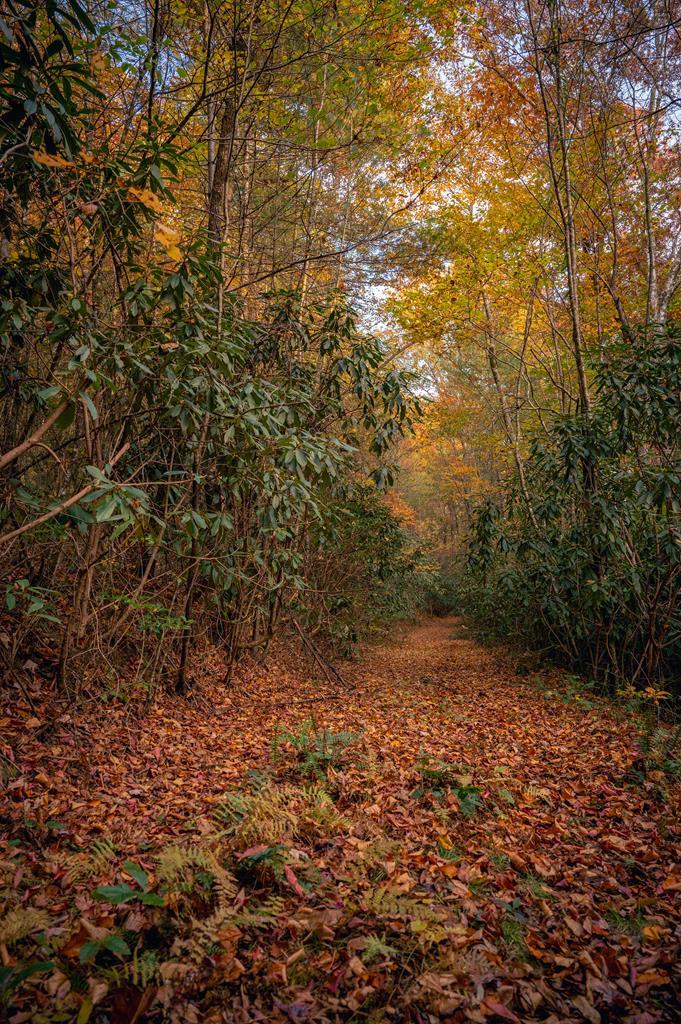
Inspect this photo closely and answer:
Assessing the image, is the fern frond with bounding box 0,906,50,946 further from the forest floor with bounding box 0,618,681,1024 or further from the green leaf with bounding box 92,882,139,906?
the green leaf with bounding box 92,882,139,906

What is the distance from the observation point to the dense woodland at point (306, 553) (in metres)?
2.19

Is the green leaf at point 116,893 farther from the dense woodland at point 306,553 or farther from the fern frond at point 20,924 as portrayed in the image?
the fern frond at point 20,924

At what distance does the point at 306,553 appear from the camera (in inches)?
339

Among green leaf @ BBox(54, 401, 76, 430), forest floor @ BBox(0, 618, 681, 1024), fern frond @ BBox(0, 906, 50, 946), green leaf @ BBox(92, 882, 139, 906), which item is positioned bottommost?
forest floor @ BBox(0, 618, 681, 1024)

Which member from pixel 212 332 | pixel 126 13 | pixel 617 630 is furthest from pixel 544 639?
pixel 126 13

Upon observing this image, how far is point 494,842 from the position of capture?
309 centimetres

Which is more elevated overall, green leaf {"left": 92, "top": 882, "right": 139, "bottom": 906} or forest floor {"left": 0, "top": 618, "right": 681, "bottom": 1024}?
green leaf {"left": 92, "top": 882, "right": 139, "bottom": 906}

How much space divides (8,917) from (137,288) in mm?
3807

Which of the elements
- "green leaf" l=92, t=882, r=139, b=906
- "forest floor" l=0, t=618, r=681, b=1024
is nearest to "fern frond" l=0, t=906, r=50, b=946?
"forest floor" l=0, t=618, r=681, b=1024

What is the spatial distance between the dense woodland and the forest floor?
18mm

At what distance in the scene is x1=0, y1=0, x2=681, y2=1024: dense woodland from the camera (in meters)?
2.19

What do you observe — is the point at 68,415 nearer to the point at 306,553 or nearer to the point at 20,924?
the point at 20,924


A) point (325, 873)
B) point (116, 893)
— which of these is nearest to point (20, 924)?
point (116, 893)

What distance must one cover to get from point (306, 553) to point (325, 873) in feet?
20.2
